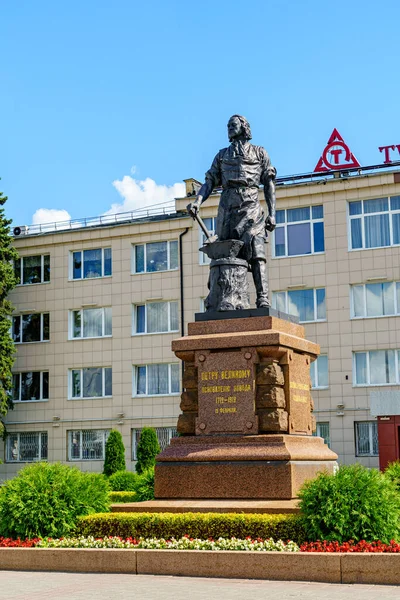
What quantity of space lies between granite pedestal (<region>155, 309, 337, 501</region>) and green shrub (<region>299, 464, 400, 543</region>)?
5.09 ft

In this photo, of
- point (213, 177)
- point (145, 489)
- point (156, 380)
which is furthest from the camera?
point (156, 380)

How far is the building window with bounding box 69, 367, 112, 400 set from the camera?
136ft

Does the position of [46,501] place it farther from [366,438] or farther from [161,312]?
[161,312]

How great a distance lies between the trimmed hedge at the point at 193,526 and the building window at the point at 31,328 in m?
30.8

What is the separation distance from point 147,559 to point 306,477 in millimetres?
3056

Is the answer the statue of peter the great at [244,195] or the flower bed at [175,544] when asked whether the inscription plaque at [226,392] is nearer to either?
the statue of peter the great at [244,195]

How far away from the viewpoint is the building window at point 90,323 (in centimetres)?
4203

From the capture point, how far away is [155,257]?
4147 centimetres

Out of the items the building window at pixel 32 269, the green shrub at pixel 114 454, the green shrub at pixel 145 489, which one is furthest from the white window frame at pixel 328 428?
the green shrub at pixel 145 489

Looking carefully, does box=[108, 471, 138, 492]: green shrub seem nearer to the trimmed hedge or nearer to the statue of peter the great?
the statue of peter the great

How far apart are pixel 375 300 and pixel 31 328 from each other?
16402mm

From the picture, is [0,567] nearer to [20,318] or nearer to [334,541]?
[334,541]

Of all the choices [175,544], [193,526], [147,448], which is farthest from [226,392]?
[147,448]

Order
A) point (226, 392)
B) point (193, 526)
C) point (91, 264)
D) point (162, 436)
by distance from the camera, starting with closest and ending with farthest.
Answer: point (193, 526), point (226, 392), point (162, 436), point (91, 264)
